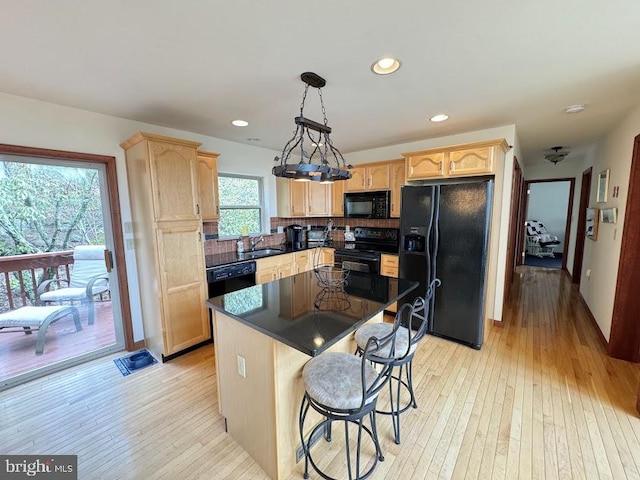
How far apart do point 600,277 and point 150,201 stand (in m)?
5.19

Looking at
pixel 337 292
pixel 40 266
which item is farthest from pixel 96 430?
pixel 337 292

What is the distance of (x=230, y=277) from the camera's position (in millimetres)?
3201

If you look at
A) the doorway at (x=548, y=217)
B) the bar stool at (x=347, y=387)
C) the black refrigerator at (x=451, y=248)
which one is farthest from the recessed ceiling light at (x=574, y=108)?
the doorway at (x=548, y=217)

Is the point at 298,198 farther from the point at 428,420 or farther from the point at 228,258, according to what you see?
the point at 428,420

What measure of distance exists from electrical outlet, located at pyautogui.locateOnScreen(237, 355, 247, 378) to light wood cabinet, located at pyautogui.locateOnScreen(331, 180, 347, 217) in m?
3.11

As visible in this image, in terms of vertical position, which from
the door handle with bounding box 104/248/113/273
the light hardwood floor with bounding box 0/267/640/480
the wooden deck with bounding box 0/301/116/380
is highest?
the door handle with bounding box 104/248/113/273

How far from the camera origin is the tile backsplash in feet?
11.9

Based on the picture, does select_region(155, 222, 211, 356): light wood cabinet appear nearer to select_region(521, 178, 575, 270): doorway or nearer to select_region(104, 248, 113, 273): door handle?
select_region(104, 248, 113, 273): door handle

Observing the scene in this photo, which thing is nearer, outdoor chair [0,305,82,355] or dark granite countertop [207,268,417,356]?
dark granite countertop [207,268,417,356]

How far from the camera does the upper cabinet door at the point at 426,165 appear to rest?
3.14 metres

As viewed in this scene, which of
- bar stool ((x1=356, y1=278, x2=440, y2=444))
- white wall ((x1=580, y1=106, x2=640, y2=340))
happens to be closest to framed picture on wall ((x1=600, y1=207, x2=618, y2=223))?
white wall ((x1=580, y1=106, x2=640, y2=340))

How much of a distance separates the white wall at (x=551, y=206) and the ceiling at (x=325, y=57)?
7117 mm

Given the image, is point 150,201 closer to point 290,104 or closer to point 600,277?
point 290,104

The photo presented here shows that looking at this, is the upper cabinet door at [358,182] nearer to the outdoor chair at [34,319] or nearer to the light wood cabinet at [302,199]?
the light wood cabinet at [302,199]
